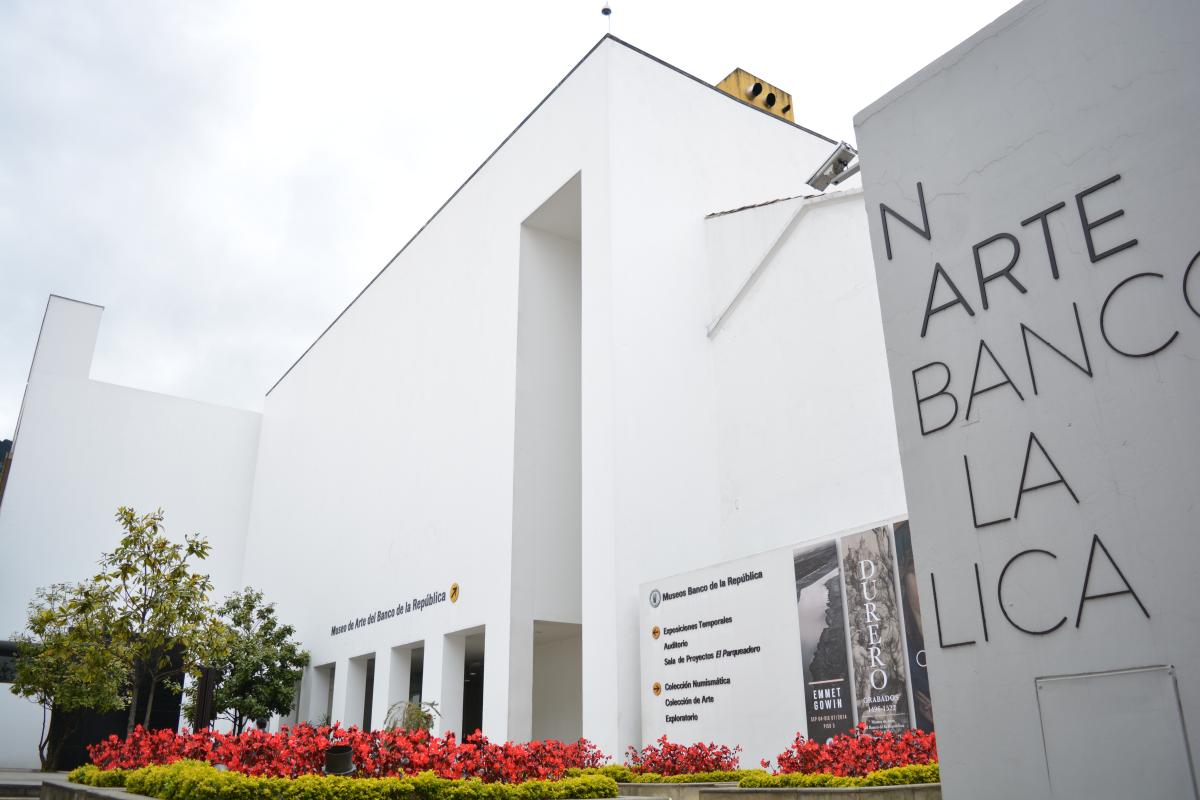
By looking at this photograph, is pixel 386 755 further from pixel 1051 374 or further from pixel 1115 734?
pixel 1051 374

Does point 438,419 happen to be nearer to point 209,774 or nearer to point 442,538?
point 442,538

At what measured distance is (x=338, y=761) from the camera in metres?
6.27

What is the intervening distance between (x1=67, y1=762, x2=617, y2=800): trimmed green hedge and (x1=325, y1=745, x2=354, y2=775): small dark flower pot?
0.19 meters

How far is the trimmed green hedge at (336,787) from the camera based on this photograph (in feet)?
18.6

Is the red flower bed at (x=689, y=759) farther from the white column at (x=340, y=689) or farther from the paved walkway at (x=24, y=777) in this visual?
the white column at (x=340, y=689)

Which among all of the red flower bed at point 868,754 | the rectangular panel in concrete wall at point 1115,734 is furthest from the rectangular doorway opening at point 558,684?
the rectangular panel in concrete wall at point 1115,734

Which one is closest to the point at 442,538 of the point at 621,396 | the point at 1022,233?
the point at 621,396

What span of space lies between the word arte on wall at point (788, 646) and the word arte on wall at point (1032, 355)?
5449 millimetres

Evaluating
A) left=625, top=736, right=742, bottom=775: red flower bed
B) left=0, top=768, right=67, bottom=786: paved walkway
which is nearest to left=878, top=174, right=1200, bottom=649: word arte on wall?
left=625, top=736, right=742, bottom=775: red flower bed

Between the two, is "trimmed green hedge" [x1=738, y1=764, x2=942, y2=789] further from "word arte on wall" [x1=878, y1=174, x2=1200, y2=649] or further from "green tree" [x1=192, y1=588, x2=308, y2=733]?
"green tree" [x1=192, y1=588, x2=308, y2=733]

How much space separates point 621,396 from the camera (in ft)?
44.2

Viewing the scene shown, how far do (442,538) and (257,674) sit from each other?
7425mm

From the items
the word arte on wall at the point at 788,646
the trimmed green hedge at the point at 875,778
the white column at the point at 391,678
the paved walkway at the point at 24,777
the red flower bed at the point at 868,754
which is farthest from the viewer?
the white column at the point at 391,678

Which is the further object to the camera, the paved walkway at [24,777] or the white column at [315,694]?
the white column at [315,694]
